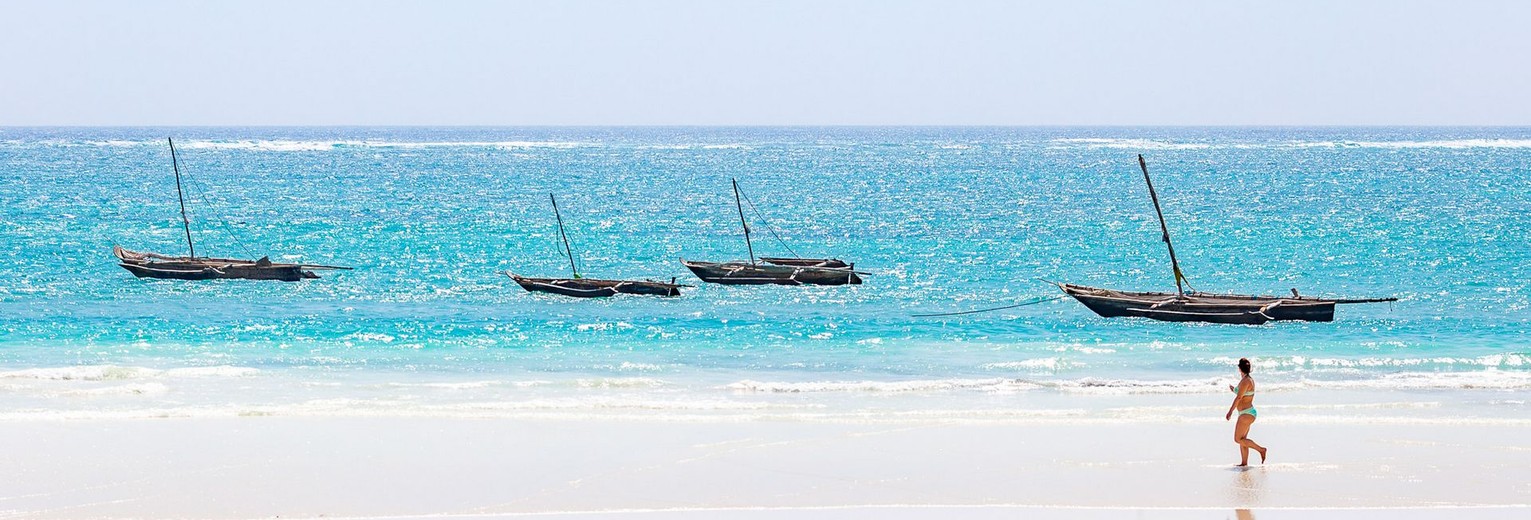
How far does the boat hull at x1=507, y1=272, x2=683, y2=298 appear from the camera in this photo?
39938mm

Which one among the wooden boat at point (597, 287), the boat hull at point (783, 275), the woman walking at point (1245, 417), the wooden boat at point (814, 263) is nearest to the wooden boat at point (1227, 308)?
the boat hull at point (783, 275)

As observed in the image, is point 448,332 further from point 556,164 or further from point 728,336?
point 556,164

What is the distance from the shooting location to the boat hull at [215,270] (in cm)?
4400

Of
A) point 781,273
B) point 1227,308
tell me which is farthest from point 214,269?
point 1227,308

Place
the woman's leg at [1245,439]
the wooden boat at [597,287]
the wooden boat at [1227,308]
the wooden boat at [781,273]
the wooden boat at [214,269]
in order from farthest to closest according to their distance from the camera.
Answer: the wooden boat at [214,269] → the wooden boat at [781,273] → the wooden boat at [597,287] → the wooden boat at [1227,308] → the woman's leg at [1245,439]

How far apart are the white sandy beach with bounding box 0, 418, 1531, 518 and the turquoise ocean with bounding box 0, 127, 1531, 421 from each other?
64.8 inches

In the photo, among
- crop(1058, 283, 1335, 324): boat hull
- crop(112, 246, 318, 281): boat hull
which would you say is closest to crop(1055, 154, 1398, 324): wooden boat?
crop(1058, 283, 1335, 324): boat hull

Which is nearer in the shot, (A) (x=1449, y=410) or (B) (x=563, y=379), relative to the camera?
(A) (x=1449, y=410)

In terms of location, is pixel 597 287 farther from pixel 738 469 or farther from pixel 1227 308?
pixel 738 469

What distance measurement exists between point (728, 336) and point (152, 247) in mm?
36225

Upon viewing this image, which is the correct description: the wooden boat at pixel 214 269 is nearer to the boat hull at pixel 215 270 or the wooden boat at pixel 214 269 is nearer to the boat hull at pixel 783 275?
the boat hull at pixel 215 270

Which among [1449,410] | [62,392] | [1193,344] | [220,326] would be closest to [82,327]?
[220,326]

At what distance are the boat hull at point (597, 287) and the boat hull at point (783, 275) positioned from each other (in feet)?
9.91

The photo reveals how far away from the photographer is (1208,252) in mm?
55375
